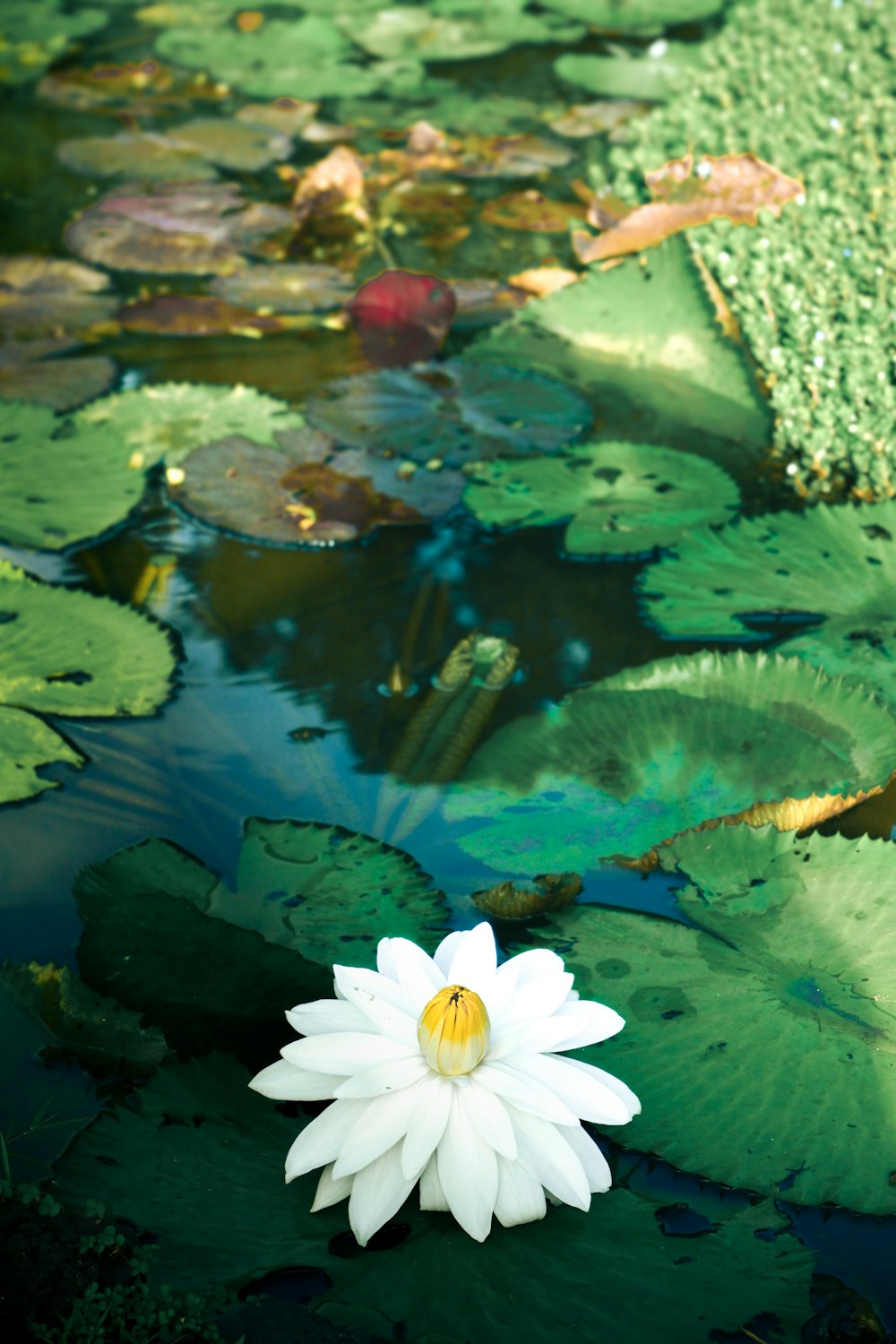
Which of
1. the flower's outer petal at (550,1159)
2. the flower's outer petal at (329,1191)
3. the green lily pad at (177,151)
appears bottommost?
the green lily pad at (177,151)

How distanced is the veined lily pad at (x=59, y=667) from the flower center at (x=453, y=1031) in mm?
718

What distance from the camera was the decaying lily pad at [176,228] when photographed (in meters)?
2.76

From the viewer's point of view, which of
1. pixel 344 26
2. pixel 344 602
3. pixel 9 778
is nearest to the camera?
pixel 9 778

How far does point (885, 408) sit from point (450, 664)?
983 mm

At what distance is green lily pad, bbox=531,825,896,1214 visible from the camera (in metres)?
1.09

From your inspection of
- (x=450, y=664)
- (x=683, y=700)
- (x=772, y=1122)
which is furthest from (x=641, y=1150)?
(x=450, y=664)

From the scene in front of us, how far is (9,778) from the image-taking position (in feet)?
4.87

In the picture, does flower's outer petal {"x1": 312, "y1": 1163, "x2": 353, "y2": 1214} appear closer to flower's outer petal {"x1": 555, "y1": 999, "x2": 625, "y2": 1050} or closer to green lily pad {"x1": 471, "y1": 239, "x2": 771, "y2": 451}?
flower's outer petal {"x1": 555, "y1": 999, "x2": 625, "y2": 1050}

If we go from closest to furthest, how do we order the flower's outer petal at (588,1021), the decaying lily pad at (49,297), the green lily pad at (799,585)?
the flower's outer petal at (588,1021) → the green lily pad at (799,585) → the decaying lily pad at (49,297)

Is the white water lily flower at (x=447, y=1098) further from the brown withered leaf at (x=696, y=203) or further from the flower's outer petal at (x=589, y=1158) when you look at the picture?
the brown withered leaf at (x=696, y=203)

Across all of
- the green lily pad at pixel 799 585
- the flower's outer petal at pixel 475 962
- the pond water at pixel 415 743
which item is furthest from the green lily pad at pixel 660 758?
the flower's outer petal at pixel 475 962

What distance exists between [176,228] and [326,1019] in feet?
7.71

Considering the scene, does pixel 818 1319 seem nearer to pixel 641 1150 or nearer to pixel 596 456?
pixel 641 1150

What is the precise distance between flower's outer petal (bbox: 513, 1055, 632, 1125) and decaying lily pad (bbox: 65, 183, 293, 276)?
222cm
